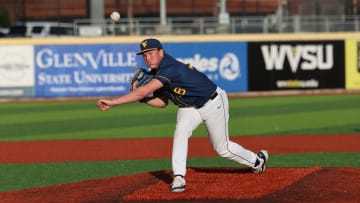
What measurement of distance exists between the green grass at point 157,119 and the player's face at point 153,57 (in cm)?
887

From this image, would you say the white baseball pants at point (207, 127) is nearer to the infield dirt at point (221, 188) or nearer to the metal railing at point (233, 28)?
the infield dirt at point (221, 188)

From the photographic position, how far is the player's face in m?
8.72

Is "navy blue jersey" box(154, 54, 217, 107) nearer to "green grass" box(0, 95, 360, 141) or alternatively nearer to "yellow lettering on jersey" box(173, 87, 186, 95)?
"yellow lettering on jersey" box(173, 87, 186, 95)

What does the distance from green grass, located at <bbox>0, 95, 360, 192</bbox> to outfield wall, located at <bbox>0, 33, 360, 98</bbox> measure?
95cm

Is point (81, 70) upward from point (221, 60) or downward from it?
downward

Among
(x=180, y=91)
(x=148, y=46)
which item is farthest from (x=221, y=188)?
(x=148, y=46)

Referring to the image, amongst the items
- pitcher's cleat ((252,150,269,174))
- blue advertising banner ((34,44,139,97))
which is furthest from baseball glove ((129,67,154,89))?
blue advertising banner ((34,44,139,97))

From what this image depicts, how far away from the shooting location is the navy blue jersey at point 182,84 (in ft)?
28.4

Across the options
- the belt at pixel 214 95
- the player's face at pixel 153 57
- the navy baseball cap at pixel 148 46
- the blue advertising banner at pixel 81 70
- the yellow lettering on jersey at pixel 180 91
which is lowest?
the blue advertising banner at pixel 81 70

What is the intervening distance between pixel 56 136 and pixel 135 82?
30.0ft

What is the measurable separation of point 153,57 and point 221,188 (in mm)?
1546

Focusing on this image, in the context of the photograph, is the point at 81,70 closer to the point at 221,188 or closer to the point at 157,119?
the point at 157,119

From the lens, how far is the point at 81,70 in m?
29.4

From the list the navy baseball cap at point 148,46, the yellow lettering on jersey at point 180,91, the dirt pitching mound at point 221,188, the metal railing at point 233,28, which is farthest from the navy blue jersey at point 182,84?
the metal railing at point 233,28
